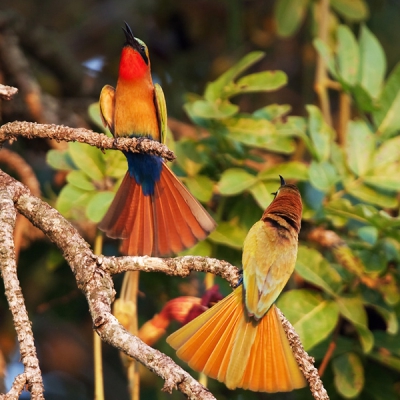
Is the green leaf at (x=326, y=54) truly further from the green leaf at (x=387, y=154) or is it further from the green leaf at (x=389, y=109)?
the green leaf at (x=387, y=154)

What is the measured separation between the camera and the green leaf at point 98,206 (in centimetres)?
212

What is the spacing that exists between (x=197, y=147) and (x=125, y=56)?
1.51 ft

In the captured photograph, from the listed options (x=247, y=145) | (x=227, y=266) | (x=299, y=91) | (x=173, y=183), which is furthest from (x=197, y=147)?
(x=299, y=91)

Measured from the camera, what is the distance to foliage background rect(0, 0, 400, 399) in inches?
87.7

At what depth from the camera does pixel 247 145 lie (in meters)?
2.50

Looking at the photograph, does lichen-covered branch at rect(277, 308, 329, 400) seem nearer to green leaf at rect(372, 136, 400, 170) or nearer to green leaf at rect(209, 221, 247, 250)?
green leaf at rect(209, 221, 247, 250)

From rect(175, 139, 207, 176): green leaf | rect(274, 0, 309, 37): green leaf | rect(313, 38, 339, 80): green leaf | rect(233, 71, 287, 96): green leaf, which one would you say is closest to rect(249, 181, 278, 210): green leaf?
rect(175, 139, 207, 176): green leaf

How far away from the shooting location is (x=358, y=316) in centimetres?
212

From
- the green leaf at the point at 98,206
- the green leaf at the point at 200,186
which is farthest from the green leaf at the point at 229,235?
the green leaf at the point at 98,206

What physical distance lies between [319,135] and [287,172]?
0.60 ft

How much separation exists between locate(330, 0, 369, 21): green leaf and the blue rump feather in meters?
1.76

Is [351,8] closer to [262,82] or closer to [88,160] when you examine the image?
[262,82]

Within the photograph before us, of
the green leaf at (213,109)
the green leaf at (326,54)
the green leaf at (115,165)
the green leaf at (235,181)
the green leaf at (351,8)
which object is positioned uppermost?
the green leaf at (351,8)

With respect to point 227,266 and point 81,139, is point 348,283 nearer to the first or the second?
point 227,266
